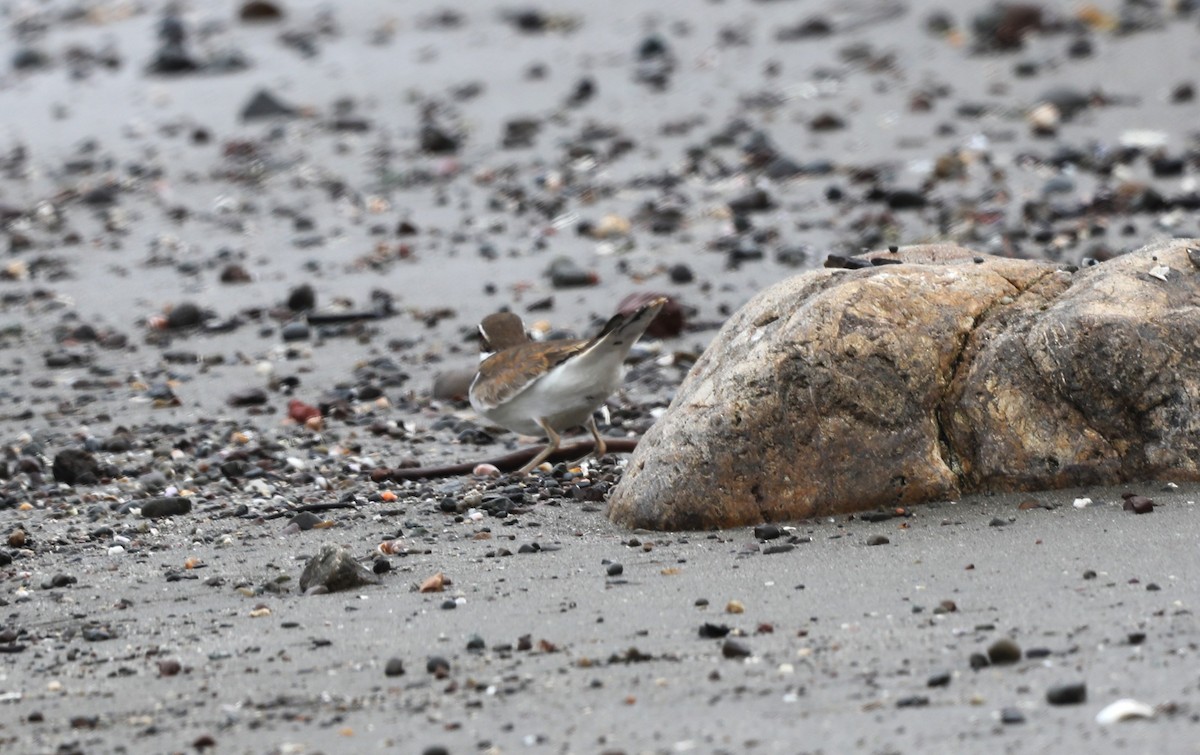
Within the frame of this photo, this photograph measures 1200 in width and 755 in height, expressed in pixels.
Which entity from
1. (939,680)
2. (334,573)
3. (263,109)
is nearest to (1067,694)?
(939,680)

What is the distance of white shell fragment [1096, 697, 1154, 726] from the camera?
3.16 meters

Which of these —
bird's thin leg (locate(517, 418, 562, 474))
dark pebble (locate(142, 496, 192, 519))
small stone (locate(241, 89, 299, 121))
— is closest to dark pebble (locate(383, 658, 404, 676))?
dark pebble (locate(142, 496, 192, 519))

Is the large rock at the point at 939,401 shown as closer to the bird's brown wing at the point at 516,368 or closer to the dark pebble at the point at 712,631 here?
the dark pebble at the point at 712,631

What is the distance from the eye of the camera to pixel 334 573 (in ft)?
15.4

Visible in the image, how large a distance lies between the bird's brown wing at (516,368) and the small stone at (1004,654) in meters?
2.93

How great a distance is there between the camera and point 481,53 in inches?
558

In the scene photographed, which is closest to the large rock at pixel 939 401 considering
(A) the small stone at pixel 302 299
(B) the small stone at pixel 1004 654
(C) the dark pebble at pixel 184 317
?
(B) the small stone at pixel 1004 654

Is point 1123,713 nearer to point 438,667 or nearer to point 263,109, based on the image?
point 438,667

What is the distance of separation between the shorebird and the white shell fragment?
307 centimetres

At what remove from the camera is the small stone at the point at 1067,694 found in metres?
3.28

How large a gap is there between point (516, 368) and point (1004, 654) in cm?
317

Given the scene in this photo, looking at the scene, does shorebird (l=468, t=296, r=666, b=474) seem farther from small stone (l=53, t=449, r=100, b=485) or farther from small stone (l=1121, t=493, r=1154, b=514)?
small stone (l=1121, t=493, r=1154, b=514)

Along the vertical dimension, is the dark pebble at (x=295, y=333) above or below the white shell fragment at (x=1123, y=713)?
below

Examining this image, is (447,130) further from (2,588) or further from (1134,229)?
(2,588)
